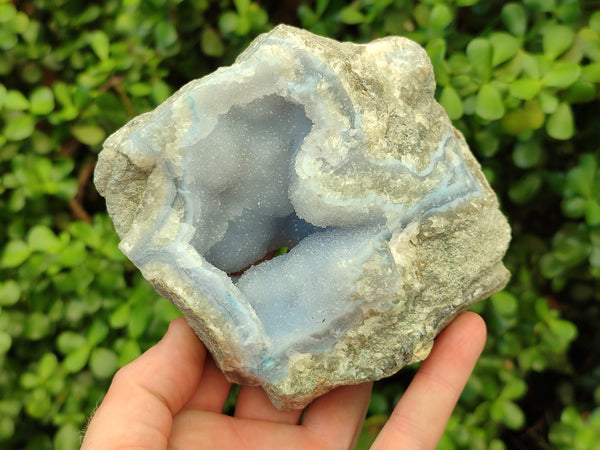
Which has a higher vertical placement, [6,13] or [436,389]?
[6,13]

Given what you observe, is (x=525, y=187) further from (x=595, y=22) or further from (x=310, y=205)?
(x=310, y=205)

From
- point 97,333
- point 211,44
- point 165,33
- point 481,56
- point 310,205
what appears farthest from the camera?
point 211,44

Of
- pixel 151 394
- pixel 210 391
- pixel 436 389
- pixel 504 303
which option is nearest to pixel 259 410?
pixel 210 391

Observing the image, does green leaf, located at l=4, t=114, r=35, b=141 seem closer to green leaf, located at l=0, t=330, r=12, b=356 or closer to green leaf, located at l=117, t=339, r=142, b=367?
green leaf, located at l=0, t=330, r=12, b=356

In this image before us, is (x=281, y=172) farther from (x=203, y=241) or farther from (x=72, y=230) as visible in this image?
(x=72, y=230)

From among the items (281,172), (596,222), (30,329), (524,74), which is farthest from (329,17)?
(30,329)

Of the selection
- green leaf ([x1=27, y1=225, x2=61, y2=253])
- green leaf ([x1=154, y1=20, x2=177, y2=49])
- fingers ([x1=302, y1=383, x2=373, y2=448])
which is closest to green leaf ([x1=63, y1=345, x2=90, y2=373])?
green leaf ([x1=27, y1=225, x2=61, y2=253])
